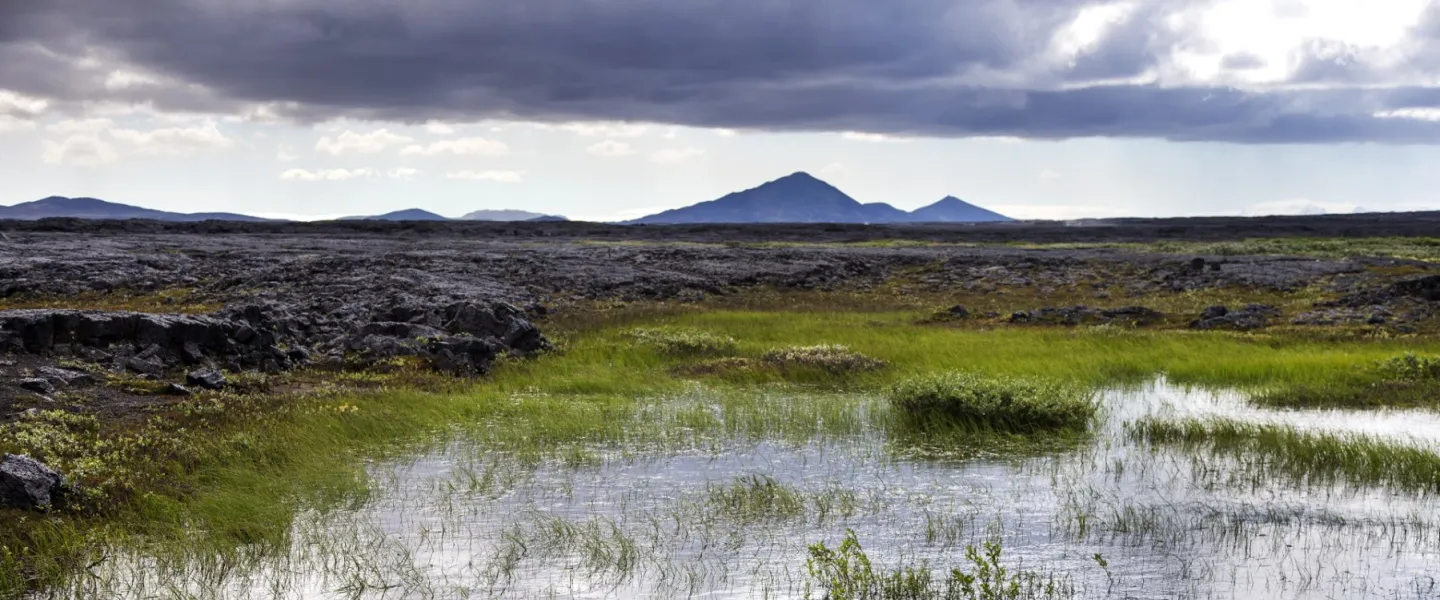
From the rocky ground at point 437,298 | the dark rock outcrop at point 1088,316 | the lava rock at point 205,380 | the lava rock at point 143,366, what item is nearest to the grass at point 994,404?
the rocky ground at point 437,298

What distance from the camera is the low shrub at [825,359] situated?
26.3m

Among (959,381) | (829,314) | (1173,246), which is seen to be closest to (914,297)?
(829,314)

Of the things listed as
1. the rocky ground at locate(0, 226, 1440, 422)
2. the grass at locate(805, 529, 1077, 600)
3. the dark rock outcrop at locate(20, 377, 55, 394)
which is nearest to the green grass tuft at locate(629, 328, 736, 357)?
the rocky ground at locate(0, 226, 1440, 422)

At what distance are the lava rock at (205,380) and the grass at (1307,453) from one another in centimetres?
1767

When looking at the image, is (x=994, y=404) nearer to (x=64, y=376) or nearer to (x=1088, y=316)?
(x=64, y=376)

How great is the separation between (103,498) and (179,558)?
2.54 meters

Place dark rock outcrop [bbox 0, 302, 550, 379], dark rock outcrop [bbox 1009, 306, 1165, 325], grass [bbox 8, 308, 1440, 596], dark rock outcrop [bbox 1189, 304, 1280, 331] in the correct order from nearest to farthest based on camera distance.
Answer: grass [bbox 8, 308, 1440, 596], dark rock outcrop [bbox 0, 302, 550, 379], dark rock outcrop [bbox 1189, 304, 1280, 331], dark rock outcrop [bbox 1009, 306, 1165, 325]

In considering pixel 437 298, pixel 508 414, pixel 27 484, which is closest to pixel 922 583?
pixel 27 484

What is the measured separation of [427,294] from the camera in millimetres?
40688

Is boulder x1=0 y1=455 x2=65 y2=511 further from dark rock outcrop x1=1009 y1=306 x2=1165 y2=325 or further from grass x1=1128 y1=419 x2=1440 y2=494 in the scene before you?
dark rock outcrop x1=1009 y1=306 x2=1165 y2=325

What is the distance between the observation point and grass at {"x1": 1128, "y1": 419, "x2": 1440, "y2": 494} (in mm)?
15141

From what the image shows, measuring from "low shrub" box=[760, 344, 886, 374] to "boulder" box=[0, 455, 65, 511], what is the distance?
16.6m

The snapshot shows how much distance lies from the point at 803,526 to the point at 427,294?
30.4 metres

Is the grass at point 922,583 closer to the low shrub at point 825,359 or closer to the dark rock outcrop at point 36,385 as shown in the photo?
the low shrub at point 825,359
